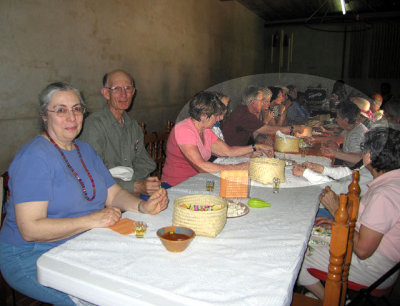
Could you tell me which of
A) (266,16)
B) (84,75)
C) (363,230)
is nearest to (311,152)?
(363,230)

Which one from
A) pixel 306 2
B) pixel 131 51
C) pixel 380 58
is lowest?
pixel 131 51

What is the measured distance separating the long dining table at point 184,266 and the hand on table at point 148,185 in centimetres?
64

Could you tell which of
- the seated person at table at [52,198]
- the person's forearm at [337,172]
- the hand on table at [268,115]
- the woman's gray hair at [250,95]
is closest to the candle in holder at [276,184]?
the person's forearm at [337,172]

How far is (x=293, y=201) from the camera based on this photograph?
184 centimetres

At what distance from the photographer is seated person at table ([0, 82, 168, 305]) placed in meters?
1.35

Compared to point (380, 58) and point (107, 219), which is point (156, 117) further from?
point (380, 58)

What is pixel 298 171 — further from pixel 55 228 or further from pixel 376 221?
pixel 55 228

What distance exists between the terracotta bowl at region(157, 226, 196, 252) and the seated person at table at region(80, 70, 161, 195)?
111 centimetres

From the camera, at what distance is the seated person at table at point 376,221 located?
1.40 metres

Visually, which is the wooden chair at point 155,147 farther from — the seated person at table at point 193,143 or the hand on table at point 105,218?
the hand on table at point 105,218

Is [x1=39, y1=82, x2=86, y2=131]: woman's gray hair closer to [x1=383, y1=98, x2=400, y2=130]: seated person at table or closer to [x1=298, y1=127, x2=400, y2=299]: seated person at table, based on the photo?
[x1=298, y1=127, x2=400, y2=299]: seated person at table

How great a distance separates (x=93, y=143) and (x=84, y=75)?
72.2 inches

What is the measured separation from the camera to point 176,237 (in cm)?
118

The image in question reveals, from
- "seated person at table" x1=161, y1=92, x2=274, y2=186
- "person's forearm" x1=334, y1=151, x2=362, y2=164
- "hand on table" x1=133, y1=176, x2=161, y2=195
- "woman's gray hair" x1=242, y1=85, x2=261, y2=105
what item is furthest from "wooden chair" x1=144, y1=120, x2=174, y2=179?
"person's forearm" x1=334, y1=151, x2=362, y2=164
